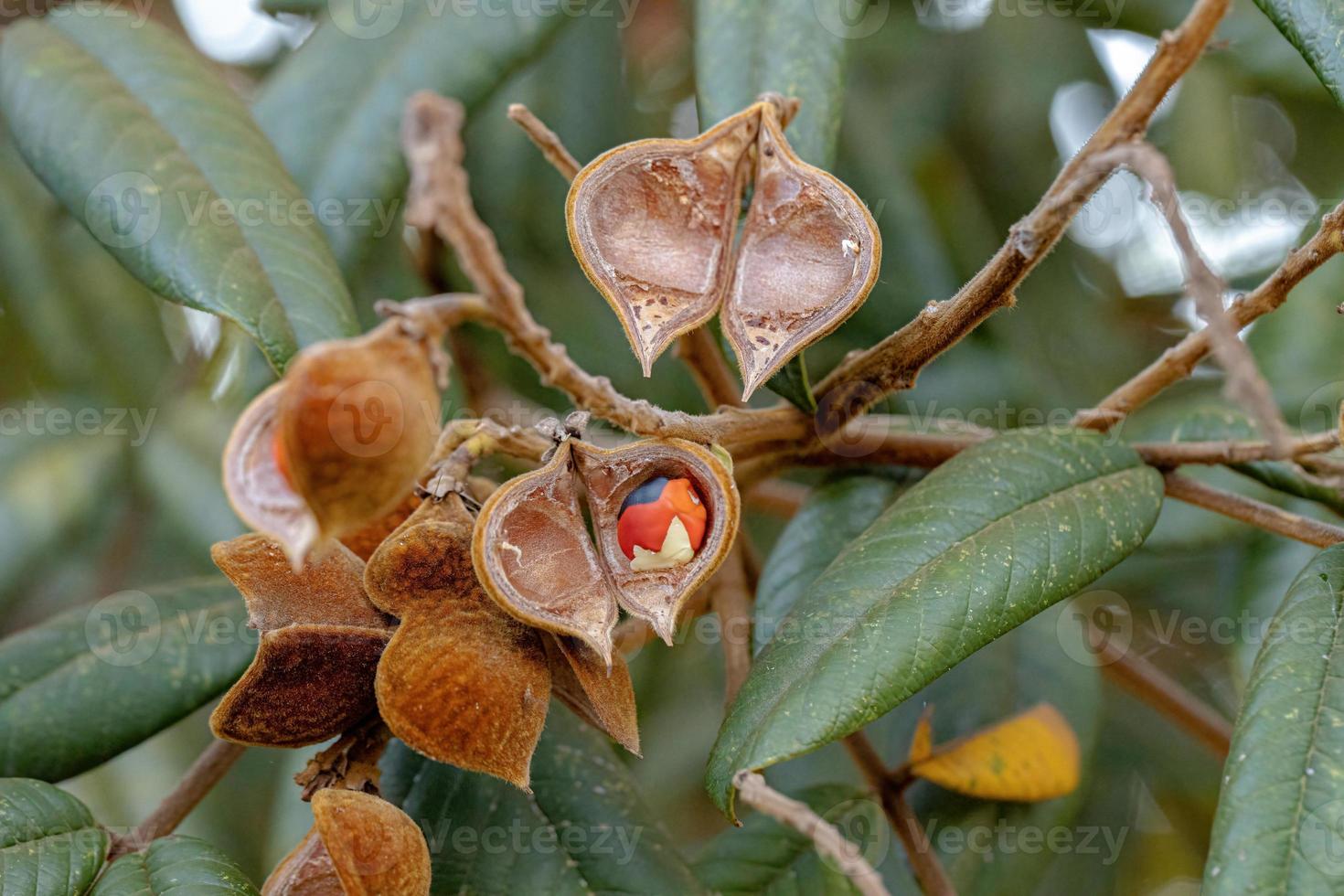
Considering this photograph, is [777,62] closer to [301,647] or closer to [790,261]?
[790,261]

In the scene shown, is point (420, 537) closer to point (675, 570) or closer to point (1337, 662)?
point (675, 570)

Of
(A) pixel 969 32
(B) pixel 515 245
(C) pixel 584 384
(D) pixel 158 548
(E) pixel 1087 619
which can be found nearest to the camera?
(C) pixel 584 384

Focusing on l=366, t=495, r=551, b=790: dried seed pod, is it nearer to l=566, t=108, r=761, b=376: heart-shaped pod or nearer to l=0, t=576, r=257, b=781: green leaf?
l=566, t=108, r=761, b=376: heart-shaped pod

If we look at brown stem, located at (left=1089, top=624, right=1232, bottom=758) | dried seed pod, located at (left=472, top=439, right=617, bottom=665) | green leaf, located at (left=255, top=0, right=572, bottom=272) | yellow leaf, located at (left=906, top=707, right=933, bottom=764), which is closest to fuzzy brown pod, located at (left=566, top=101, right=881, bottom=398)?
dried seed pod, located at (left=472, top=439, right=617, bottom=665)

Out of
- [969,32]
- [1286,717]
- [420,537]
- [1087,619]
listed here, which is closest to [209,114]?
[420,537]

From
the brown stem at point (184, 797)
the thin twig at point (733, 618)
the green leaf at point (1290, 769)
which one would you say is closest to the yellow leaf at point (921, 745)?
the thin twig at point (733, 618)

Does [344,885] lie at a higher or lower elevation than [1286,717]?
lower

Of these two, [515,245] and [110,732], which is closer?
[110,732]

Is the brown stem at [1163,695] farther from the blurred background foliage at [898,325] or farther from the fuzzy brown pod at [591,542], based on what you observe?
the fuzzy brown pod at [591,542]
